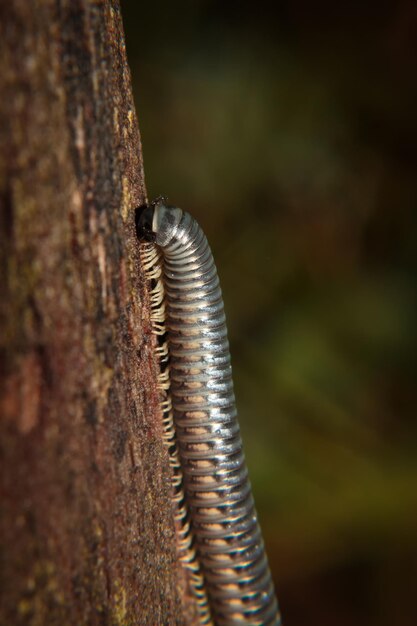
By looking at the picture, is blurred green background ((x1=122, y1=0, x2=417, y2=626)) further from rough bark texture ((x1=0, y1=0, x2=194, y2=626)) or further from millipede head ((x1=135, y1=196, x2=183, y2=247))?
rough bark texture ((x1=0, y1=0, x2=194, y2=626))

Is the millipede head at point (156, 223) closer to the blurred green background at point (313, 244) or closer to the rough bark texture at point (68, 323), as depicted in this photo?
the rough bark texture at point (68, 323)

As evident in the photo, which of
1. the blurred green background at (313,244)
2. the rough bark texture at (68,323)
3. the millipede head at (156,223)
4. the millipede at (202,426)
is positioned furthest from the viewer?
the blurred green background at (313,244)

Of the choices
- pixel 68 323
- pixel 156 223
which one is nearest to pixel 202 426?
pixel 156 223

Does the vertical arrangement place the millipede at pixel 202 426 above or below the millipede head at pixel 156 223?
below

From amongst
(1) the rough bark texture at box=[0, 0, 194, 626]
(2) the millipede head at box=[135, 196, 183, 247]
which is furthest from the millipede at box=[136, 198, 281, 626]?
(1) the rough bark texture at box=[0, 0, 194, 626]

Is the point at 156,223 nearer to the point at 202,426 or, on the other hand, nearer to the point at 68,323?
the point at 68,323

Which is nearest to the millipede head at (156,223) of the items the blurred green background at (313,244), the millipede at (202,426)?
the millipede at (202,426)
